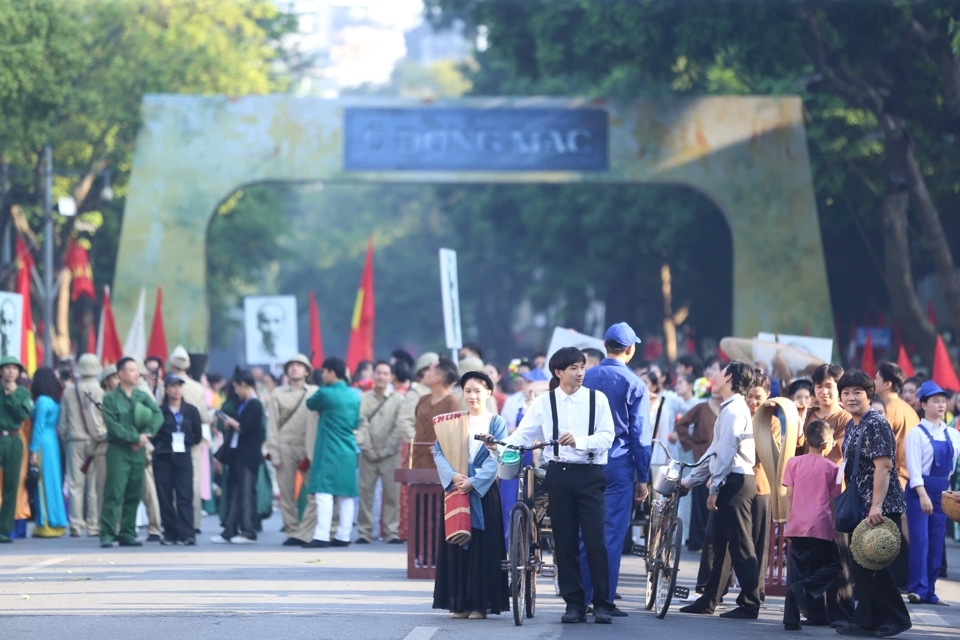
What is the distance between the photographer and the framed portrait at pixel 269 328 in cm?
2455

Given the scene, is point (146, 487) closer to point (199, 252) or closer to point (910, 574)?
point (910, 574)

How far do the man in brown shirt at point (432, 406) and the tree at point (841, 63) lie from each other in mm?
11475

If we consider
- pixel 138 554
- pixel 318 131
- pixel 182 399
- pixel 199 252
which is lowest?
pixel 138 554

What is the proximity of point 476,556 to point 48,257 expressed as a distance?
1003 inches

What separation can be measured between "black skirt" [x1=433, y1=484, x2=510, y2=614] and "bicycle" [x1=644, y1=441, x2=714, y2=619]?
3.22ft

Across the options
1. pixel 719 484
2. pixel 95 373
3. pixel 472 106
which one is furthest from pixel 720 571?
pixel 472 106

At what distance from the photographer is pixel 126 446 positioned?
16.1m

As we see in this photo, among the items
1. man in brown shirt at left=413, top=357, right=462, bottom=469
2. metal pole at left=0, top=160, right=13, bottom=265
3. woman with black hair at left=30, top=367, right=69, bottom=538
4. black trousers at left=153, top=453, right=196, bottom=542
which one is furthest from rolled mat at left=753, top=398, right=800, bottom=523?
metal pole at left=0, top=160, right=13, bottom=265

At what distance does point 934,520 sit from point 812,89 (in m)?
16.2

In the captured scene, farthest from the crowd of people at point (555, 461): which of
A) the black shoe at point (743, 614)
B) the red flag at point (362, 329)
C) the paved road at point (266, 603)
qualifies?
the red flag at point (362, 329)

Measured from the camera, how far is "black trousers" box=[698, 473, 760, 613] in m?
10.9

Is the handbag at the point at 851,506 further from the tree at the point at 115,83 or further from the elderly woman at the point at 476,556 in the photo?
the tree at the point at 115,83

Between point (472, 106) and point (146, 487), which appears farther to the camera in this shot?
point (472, 106)

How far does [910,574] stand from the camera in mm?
12672
